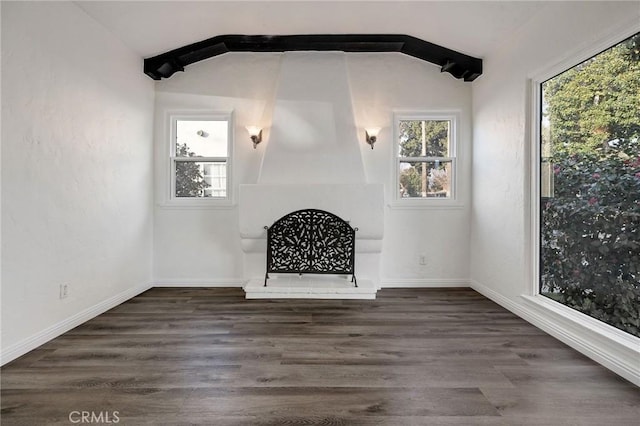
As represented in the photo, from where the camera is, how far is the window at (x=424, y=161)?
3.82 metres

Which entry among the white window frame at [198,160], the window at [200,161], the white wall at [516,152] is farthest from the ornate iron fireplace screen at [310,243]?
the white wall at [516,152]

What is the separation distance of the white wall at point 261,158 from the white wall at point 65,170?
14.4 inches

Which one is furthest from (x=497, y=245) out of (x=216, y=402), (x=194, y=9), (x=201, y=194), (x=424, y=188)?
(x=194, y=9)

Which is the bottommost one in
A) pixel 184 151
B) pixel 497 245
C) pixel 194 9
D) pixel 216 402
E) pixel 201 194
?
pixel 216 402

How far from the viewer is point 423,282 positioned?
3.78m

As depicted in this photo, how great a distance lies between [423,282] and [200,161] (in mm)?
3153

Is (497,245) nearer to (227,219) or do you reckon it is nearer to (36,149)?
(227,219)

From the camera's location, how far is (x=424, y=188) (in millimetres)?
3826

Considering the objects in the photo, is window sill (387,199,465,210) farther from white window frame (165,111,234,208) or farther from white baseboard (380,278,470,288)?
white window frame (165,111,234,208)

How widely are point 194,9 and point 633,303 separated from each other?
4.01 metres

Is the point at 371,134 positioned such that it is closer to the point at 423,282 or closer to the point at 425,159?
the point at 425,159

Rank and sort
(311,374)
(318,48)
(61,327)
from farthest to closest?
(318,48) → (61,327) → (311,374)

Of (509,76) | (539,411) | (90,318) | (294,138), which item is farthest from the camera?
(294,138)

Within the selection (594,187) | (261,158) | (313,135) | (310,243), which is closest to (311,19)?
(313,135)
